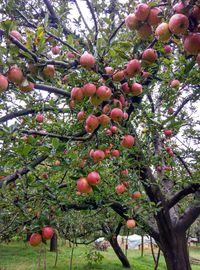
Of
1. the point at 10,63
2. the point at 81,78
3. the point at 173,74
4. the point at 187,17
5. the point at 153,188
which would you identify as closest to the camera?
the point at 187,17

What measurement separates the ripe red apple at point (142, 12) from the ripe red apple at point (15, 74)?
555mm

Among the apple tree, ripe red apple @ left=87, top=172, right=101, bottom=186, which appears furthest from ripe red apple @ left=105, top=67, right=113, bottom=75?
ripe red apple @ left=87, top=172, right=101, bottom=186

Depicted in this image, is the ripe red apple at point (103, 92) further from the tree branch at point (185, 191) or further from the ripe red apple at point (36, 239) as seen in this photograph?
the tree branch at point (185, 191)

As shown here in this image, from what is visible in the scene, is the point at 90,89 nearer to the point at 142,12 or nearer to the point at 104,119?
the point at 104,119

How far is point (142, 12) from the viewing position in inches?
50.3

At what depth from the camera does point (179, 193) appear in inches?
199

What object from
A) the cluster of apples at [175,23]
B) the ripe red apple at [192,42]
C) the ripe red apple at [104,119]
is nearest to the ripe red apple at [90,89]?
the ripe red apple at [104,119]

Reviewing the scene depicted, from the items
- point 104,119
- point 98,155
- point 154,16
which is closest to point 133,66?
point 154,16

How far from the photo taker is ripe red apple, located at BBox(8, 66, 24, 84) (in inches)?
55.4

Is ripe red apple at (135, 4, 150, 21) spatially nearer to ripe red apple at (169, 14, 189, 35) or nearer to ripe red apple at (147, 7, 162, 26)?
ripe red apple at (147, 7, 162, 26)

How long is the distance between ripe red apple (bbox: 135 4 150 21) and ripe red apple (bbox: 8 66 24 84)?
0.56 metres

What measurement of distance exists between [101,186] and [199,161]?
5.00 feet

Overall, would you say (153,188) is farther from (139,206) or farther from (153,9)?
(153,9)

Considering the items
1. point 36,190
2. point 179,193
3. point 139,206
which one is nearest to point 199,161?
point 179,193
